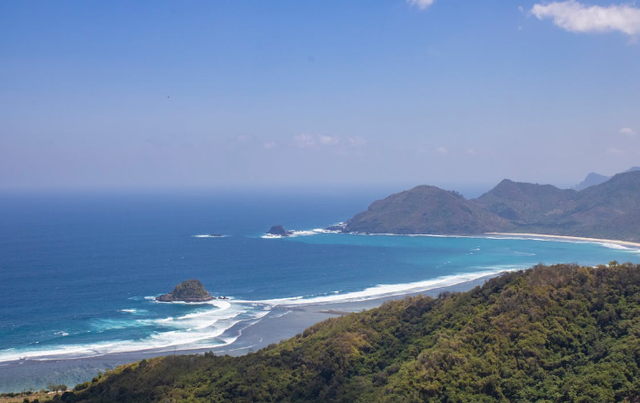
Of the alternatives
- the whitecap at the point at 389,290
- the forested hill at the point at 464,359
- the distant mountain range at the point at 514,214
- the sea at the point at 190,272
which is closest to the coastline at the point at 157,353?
the sea at the point at 190,272

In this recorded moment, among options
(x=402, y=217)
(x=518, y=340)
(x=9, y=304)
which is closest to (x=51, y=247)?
(x=9, y=304)

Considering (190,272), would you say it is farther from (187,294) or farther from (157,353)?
(157,353)

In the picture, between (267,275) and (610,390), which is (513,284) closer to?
(610,390)

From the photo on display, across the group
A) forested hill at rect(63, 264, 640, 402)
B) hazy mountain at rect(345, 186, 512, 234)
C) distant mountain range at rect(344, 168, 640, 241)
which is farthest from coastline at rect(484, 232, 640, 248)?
forested hill at rect(63, 264, 640, 402)

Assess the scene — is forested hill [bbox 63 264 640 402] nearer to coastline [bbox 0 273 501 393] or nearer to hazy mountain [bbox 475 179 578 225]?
coastline [bbox 0 273 501 393]

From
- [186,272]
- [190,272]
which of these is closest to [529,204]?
[190,272]

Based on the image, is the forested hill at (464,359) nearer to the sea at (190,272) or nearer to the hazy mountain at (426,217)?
the sea at (190,272)
